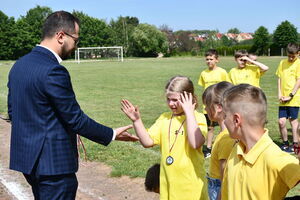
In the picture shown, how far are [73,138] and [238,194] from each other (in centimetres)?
142

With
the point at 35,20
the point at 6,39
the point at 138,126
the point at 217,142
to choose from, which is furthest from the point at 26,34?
the point at 217,142

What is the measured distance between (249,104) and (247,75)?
5.47 m

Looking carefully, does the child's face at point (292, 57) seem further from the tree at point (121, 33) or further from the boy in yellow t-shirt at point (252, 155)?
the tree at point (121, 33)

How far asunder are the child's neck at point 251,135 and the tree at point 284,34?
81544mm

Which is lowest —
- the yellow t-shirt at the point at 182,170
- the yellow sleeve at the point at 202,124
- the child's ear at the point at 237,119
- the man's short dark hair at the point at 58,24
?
the yellow t-shirt at the point at 182,170

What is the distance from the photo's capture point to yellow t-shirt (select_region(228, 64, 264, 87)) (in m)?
7.68

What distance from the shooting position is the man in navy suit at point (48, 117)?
2.98 metres

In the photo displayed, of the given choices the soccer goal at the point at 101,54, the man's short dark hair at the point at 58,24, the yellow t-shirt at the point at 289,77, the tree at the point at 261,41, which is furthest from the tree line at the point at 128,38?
the man's short dark hair at the point at 58,24

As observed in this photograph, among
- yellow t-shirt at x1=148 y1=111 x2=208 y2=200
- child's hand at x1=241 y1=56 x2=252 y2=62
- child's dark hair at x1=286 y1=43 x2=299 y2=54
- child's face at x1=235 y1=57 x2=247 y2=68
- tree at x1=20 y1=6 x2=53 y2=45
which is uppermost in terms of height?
tree at x1=20 y1=6 x2=53 y2=45

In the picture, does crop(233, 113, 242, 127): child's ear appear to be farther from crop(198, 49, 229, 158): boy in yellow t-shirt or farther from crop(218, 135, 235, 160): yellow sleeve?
crop(198, 49, 229, 158): boy in yellow t-shirt

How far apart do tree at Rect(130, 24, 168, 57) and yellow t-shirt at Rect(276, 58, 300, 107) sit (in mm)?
86600

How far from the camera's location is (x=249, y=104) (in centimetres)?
243

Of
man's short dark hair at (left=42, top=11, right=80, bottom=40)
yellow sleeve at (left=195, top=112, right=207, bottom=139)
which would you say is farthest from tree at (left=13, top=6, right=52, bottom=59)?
yellow sleeve at (left=195, top=112, right=207, bottom=139)

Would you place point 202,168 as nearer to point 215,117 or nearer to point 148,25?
point 215,117
